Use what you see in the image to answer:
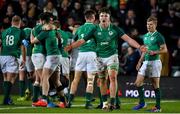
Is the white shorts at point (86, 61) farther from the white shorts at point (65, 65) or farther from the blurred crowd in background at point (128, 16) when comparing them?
the blurred crowd in background at point (128, 16)

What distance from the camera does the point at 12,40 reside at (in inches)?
822

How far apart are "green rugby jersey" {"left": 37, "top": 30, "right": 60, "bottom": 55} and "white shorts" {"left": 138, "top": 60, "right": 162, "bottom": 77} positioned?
2.39m

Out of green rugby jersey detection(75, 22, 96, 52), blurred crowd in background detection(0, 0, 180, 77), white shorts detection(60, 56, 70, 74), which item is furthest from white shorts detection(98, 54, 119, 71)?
blurred crowd in background detection(0, 0, 180, 77)

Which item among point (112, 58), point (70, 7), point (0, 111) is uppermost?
point (70, 7)

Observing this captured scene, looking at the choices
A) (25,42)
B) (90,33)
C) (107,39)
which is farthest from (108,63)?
(25,42)

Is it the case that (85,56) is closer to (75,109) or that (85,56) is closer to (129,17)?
(75,109)

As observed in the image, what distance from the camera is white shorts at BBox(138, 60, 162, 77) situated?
18891mm

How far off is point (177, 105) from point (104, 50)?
12.4 feet

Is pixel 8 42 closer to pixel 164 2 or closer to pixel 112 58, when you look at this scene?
pixel 112 58

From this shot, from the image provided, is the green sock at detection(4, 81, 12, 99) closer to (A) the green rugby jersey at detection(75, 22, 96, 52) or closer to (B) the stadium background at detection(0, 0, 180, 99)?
(A) the green rugby jersey at detection(75, 22, 96, 52)

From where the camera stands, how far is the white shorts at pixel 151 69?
744 inches

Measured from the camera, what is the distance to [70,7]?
28.4 m

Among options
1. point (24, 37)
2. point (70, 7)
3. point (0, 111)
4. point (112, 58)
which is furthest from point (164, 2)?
point (0, 111)

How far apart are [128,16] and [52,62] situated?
8.28 meters
